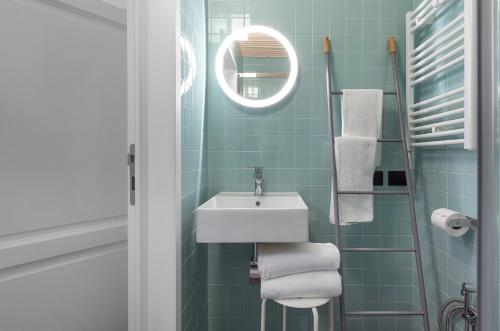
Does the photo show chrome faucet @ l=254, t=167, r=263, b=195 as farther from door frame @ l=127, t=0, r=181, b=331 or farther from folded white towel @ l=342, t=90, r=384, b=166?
door frame @ l=127, t=0, r=181, b=331

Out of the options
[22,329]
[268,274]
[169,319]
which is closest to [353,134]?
[268,274]

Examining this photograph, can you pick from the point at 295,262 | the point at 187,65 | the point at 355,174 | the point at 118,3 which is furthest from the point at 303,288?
the point at 118,3

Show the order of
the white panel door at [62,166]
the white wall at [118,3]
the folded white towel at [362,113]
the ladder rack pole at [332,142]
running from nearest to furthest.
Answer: the white panel door at [62,166] < the white wall at [118,3] < the ladder rack pole at [332,142] < the folded white towel at [362,113]

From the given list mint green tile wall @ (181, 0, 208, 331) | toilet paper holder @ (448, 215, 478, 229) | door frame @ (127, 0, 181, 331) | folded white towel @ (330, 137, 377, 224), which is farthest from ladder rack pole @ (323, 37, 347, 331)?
door frame @ (127, 0, 181, 331)

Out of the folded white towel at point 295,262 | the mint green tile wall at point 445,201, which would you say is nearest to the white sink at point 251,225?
the folded white towel at point 295,262

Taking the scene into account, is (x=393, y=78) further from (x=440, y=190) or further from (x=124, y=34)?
(x=124, y=34)

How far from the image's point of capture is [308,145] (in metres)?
2.03

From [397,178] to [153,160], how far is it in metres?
1.43

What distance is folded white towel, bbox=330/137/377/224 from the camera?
180 cm

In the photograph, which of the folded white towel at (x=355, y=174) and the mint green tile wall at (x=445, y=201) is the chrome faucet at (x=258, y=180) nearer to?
the folded white towel at (x=355, y=174)

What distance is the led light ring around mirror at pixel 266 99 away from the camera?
201 centimetres

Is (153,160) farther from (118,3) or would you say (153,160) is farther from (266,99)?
(266,99)

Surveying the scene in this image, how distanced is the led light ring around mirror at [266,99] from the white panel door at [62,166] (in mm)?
702

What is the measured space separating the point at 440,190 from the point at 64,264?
1725 millimetres
